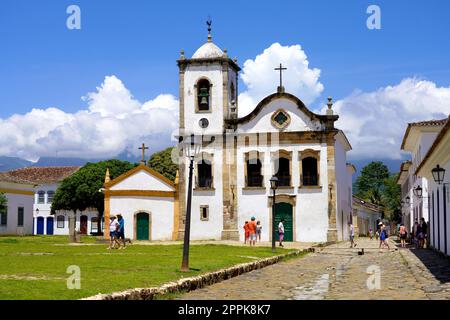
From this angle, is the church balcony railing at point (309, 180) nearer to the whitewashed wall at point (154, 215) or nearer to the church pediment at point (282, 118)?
the church pediment at point (282, 118)

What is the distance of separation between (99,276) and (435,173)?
31.3 ft

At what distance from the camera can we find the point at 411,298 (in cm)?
997

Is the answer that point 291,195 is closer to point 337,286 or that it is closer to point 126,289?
point 337,286

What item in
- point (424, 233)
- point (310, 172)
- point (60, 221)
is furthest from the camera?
point (60, 221)

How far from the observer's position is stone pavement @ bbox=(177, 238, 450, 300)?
418 inches

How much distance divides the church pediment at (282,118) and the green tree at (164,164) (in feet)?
92.3

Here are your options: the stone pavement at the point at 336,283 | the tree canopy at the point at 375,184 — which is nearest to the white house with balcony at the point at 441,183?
the stone pavement at the point at 336,283

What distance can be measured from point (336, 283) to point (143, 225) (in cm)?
2420

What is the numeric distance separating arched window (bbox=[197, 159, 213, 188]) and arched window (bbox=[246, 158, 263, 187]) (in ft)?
6.77

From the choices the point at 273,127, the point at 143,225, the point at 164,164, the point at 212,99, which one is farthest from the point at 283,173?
the point at 164,164

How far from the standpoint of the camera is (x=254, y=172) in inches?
1385

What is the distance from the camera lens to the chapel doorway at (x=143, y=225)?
118 feet

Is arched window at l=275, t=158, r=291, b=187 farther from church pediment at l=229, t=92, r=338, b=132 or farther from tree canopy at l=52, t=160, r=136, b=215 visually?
tree canopy at l=52, t=160, r=136, b=215

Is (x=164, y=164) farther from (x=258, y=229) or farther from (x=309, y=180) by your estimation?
(x=258, y=229)
